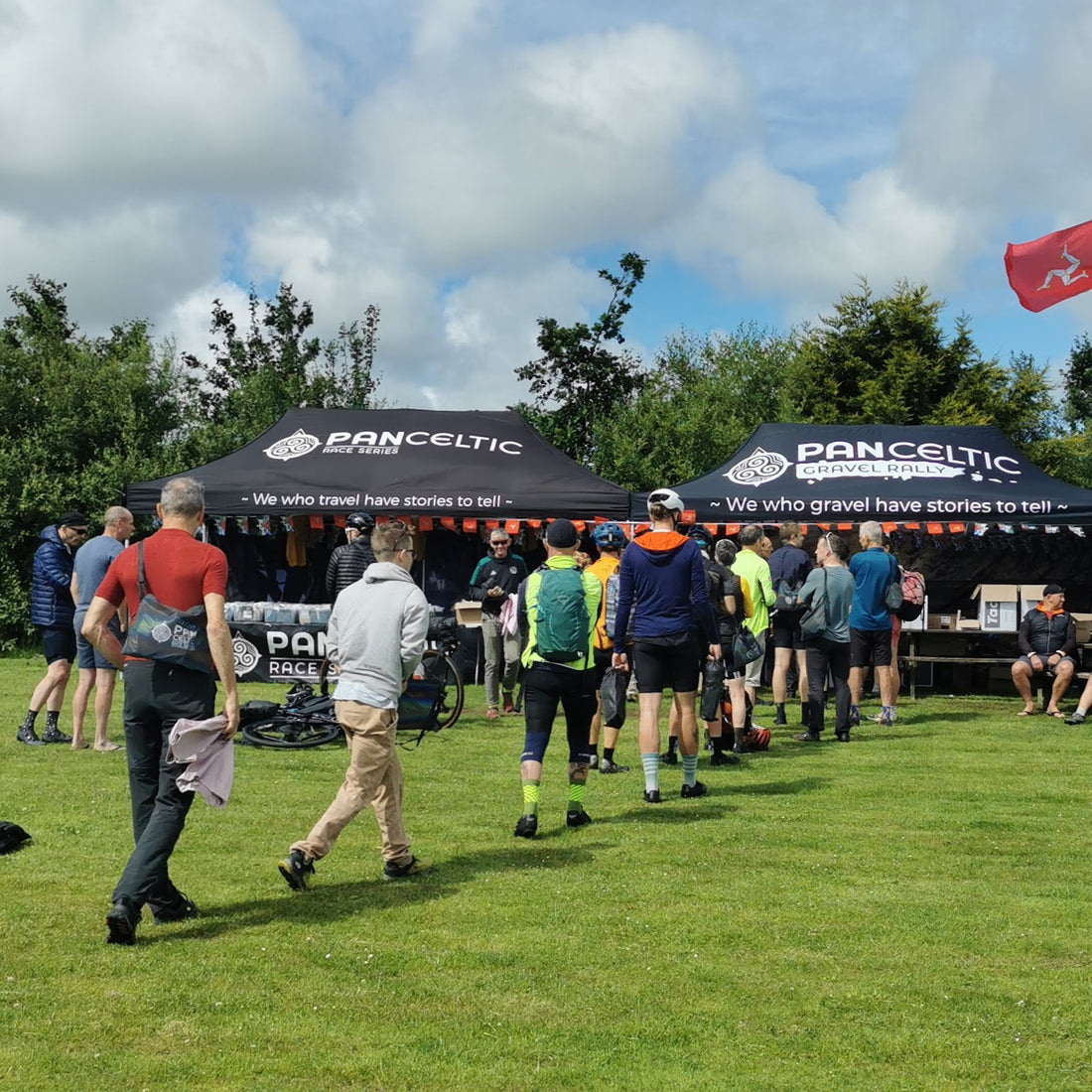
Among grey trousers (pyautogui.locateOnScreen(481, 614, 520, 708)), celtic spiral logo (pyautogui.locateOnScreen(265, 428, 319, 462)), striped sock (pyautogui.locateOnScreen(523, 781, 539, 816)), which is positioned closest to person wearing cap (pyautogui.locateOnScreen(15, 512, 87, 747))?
grey trousers (pyautogui.locateOnScreen(481, 614, 520, 708))

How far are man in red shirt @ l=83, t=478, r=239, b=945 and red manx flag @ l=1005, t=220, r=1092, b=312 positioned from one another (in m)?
13.9

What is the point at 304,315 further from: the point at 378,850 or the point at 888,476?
the point at 378,850

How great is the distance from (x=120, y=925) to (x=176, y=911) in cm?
41

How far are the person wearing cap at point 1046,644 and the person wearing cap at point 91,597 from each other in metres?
8.79

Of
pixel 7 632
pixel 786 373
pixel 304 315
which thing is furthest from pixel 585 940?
pixel 304 315

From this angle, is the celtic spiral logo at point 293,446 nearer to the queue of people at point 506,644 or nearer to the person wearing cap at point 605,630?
the queue of people at point 506,644

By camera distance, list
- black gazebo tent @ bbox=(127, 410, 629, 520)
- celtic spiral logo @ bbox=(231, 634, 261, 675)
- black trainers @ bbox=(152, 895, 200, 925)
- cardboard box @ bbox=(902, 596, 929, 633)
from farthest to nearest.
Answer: black gazebo tent @ bbox=(127, 410, 629, 520) → cardboard box @ bbox=(902, 596, 929, 633) → celtic spiral logo @ bbox=(231, 634, 261, 675) → black trainers @ bbox=(152, 895, 200, 925)

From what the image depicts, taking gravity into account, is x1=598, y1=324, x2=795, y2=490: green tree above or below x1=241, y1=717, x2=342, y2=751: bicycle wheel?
above

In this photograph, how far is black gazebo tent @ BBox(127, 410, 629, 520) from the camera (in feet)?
52.1

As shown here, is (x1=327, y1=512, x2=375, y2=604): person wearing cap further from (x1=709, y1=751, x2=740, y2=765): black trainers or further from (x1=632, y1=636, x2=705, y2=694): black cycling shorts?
(x1=632, y1=636, x2=705, y2=694): black cycling shorts

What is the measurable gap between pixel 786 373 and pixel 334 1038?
31311 mm

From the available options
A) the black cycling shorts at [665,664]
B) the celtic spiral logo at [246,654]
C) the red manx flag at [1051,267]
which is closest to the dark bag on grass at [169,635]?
the black cycling shorts at [665,664]

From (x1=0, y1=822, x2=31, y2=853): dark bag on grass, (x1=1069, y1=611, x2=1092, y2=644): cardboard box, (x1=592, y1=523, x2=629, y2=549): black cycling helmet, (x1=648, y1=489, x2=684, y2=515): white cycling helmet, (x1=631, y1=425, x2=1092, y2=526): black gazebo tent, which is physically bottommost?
(x1=0, y1=822, x2=31, y2=853): dark bag on grass

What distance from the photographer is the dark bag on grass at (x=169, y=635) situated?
16.7ft
